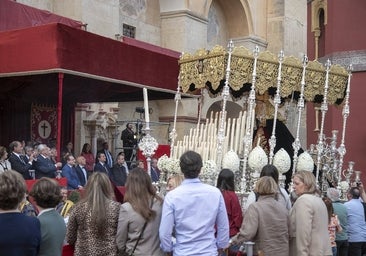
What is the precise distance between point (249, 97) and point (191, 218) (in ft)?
16.2

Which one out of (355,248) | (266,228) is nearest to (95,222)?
(266,228)

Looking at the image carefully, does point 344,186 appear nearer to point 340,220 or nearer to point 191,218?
point 340,220

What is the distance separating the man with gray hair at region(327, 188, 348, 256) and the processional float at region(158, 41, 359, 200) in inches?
39.0

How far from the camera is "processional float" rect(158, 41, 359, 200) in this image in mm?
9086

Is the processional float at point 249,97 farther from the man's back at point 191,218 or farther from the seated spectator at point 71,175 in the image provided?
the man's back at point 191,218

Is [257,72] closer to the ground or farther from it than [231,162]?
farther from it

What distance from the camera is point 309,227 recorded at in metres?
5.84

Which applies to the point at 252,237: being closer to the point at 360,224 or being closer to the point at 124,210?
the point at 124,210

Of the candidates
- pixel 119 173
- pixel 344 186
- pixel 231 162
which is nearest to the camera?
pixel 231 162

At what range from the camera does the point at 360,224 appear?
29.1 ft

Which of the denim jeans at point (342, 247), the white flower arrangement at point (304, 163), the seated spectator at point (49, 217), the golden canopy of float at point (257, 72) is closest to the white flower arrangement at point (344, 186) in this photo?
the white flower arrangement at point (304, 163)

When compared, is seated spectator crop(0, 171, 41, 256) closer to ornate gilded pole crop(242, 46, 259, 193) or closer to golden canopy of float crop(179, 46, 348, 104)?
ornate gilded pole crop(242, 46, 259, 193)

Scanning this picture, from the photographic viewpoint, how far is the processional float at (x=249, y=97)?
909cm

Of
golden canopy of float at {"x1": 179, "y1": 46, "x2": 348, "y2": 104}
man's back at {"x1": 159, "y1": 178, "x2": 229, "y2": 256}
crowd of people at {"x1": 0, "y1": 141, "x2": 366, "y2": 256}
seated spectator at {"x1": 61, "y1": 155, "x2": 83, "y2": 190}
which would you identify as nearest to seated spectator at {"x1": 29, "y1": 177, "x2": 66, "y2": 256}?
crowd of people at {"x1": 0, "y1": 141, "x2": 366, "y2": 256}
